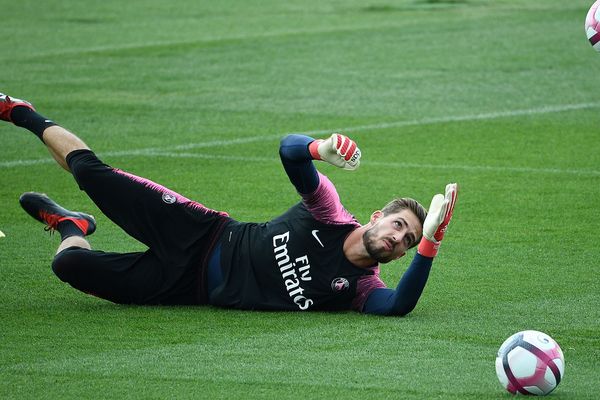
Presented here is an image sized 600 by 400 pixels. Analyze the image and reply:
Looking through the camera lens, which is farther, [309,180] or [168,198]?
[168,198]

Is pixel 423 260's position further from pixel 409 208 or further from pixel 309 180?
pixel 309 180

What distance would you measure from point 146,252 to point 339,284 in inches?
48.0

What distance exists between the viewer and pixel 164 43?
21.2 m

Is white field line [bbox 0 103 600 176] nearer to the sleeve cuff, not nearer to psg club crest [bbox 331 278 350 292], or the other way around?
psg club crest [bbox 331 278 350 292]

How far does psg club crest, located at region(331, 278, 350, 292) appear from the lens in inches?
304

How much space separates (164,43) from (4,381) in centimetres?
1524

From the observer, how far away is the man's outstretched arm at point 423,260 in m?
7.30

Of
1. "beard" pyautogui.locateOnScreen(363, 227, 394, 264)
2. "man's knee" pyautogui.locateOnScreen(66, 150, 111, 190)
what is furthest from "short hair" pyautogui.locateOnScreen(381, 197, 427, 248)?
"man's knee" pyautogui.locateOnScreen(66, 150, 111, 190)

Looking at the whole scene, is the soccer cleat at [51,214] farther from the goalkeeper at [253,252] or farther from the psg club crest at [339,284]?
the psg club crest at [339,284]

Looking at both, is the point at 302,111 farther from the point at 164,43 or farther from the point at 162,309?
the point at 162,309

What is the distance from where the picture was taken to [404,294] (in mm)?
7539

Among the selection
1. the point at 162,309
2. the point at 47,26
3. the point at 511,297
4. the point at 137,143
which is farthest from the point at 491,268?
the point at 47,26

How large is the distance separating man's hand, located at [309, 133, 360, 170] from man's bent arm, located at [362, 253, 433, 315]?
650 millimetres

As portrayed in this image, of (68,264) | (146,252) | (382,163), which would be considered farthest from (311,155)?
(382,163)
